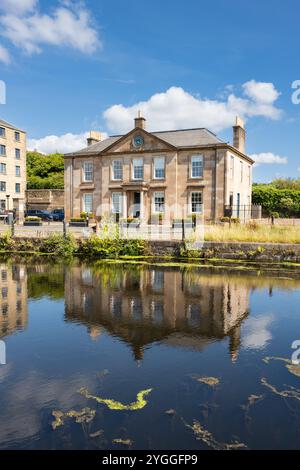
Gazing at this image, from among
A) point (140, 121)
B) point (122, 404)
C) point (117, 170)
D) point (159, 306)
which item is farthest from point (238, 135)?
point (122, 404)

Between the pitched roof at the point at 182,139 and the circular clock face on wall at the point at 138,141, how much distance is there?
1883 mm

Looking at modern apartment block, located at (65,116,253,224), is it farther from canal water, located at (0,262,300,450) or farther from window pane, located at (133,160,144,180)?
canal water, located at (0,262,300,450)

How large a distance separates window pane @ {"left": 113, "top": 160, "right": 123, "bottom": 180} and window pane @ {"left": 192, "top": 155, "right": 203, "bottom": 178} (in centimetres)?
679

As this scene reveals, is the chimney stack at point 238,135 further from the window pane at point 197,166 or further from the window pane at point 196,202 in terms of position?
the window pane at point 196,202

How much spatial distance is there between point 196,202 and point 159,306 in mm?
22506

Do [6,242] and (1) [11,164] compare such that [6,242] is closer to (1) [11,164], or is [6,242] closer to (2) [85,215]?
(2) [85,215]

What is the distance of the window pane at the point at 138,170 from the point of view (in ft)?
112

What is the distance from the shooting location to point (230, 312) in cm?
1040

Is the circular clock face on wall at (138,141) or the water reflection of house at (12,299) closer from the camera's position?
the water reflection of house at (12,299)

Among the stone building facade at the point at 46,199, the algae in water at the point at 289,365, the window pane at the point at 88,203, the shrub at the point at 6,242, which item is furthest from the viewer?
the stone building facade at the point at 46,199

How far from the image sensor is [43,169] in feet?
219

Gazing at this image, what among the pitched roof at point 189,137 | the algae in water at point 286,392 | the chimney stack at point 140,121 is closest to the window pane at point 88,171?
the chimney stack at point 140,121
